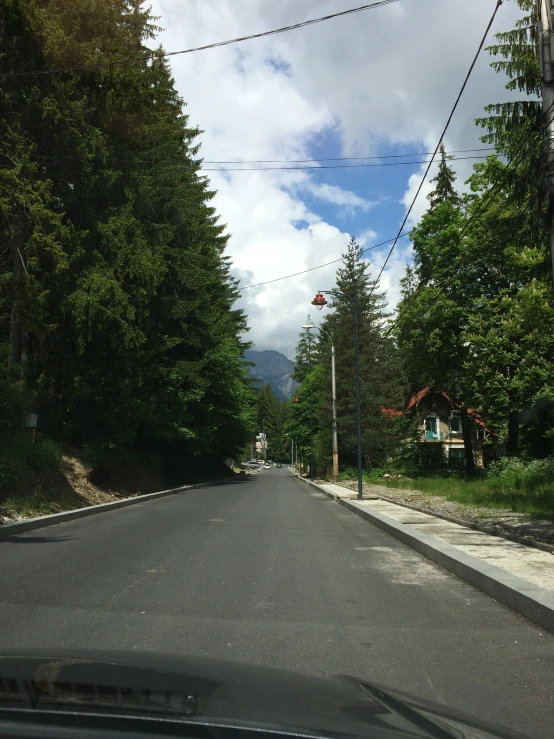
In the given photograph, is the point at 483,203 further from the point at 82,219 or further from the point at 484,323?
the point at 82,219

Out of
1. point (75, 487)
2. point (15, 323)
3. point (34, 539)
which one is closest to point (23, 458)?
point (75, 487)

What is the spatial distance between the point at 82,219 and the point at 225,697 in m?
21.9

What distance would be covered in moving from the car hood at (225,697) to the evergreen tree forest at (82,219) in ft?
41.4

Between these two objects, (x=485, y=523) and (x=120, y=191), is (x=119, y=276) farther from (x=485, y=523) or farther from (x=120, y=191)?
(x=485, y=523)

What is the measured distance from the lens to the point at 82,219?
22453 mm

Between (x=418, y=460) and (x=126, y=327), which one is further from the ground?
(x=126, y=327)

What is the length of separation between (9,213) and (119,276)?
5.31m

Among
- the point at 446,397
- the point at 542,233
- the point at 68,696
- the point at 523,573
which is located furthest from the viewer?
the point at 446,397

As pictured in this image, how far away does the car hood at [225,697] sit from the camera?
2463 millimetres

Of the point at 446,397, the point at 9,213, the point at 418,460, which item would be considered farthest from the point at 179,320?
the point at 418,460

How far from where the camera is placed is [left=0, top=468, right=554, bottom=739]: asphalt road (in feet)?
15.6

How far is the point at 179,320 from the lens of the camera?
1273 inches

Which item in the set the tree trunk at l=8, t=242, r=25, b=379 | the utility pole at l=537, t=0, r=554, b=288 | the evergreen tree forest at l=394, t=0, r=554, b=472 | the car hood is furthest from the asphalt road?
the evergreen tree forest at l=394, t=0, r=554, b=472

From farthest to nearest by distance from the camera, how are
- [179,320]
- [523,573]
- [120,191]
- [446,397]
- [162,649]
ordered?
[446,397], [179,320], [120,191], [523,573], [162,649]
